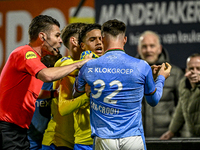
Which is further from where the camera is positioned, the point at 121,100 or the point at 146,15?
the point at 146,15

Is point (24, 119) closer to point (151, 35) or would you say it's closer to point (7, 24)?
point (151, 35)

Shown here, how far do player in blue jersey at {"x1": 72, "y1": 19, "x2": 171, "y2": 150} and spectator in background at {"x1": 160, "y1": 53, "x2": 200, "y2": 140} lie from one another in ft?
6.48

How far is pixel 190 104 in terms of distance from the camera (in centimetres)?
414

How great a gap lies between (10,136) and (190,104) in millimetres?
2429

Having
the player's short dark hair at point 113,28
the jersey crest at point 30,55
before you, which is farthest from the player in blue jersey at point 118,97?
the jersey crest at point 30,55

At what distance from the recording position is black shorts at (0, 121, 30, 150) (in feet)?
8.90

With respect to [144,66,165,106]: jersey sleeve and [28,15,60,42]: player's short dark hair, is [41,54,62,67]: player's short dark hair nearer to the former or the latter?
[28,15,60,42]: player's short dark hair

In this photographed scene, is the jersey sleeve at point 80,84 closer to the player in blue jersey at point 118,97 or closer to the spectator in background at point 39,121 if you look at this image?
the player in blue jersey at point 118,97

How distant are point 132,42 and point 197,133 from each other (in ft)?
5.06

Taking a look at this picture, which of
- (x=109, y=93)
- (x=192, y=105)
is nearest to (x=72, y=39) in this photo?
(x=109, y=93)

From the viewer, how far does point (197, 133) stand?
13.4 ft

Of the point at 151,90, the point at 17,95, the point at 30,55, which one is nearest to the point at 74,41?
the point at 30,55

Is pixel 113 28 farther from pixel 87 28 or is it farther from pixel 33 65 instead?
pixel 33 65

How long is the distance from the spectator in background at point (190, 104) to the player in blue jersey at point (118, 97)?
1.98 m
